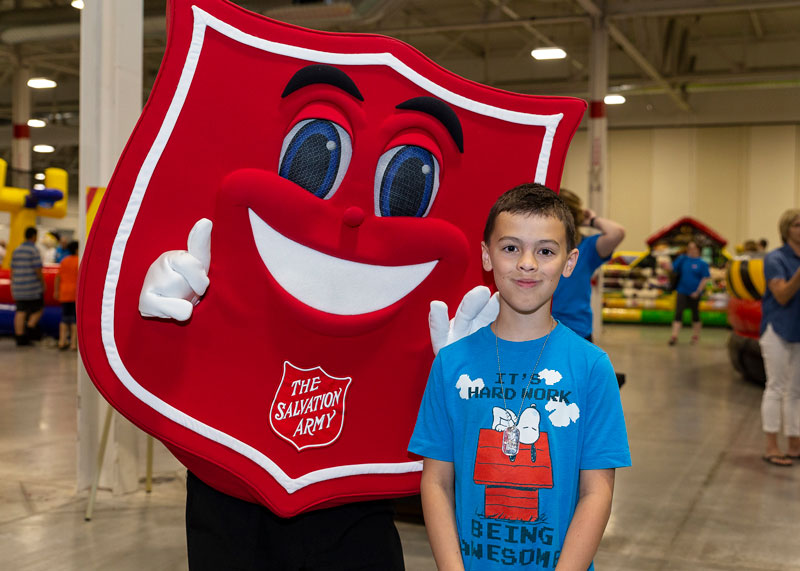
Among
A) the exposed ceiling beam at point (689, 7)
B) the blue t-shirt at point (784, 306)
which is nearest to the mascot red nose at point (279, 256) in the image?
the blue t-shirt at point (784, 306)

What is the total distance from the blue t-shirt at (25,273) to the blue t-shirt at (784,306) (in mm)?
8045

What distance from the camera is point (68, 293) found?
359 inches

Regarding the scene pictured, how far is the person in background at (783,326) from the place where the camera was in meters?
4.69

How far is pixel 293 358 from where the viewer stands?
1.83 m

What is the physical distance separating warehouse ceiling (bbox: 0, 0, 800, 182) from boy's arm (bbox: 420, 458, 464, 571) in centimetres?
910

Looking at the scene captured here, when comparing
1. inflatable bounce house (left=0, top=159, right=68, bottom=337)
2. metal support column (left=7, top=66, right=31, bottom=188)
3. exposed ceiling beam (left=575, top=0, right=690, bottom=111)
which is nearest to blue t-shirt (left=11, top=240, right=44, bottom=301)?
inflatable bounce house (left=0, top=159, right=68, bottom=337)

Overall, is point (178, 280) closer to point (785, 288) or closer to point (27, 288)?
point (785, 288)

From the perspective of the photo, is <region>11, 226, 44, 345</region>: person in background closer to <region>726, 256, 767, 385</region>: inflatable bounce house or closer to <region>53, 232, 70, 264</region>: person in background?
<region>53, 232, 70, 264</region>: person in background

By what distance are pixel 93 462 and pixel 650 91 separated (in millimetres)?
14053

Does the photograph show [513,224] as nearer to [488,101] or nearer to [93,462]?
[488,101]

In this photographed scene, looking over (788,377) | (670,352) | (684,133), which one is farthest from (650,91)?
(788,377)

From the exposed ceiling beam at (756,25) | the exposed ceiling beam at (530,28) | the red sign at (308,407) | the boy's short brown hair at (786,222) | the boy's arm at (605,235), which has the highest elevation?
the exposed ceiling beam at (756,25)

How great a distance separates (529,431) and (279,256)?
0.70m

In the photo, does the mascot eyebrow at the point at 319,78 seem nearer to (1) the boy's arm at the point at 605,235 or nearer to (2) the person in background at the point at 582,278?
(2) the person in background at the point at 582,278
